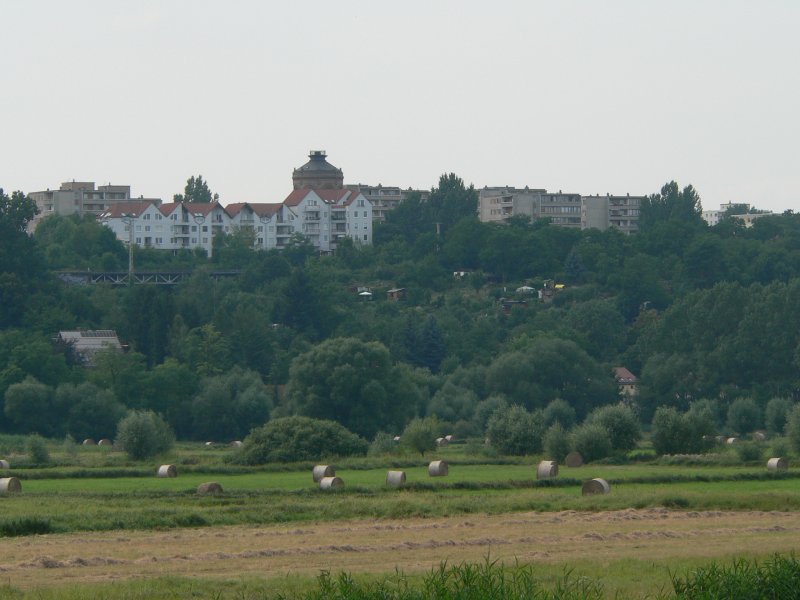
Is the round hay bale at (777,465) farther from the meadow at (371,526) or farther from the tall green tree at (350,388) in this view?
the tall green tree at (350,388)

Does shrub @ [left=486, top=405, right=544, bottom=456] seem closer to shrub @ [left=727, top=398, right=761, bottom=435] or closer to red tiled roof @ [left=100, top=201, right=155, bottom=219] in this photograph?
shrub @ [left=727, top=398, right=761, bottom=435]

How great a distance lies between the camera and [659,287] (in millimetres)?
143875

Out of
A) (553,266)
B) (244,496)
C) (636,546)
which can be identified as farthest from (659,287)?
(636,546)

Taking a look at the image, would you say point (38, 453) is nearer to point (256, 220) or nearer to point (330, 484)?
point (330, 484)

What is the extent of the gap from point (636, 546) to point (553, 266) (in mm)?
123564

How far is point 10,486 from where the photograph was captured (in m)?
45.1

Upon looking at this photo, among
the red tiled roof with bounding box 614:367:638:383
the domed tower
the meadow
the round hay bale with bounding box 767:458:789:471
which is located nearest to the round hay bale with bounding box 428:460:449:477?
the meadow

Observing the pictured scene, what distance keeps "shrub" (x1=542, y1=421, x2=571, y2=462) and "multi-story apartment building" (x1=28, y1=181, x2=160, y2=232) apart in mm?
131788

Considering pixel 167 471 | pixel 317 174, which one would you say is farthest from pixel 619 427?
pixel 317 174

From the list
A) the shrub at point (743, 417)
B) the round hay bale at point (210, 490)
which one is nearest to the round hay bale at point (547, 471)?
the round hay bale at point (210, 490)

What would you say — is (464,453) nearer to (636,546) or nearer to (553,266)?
(636,546)

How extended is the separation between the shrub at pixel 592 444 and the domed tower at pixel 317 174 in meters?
127

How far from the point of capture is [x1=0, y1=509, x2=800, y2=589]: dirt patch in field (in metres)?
26.5

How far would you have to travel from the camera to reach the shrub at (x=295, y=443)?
6162 cm
